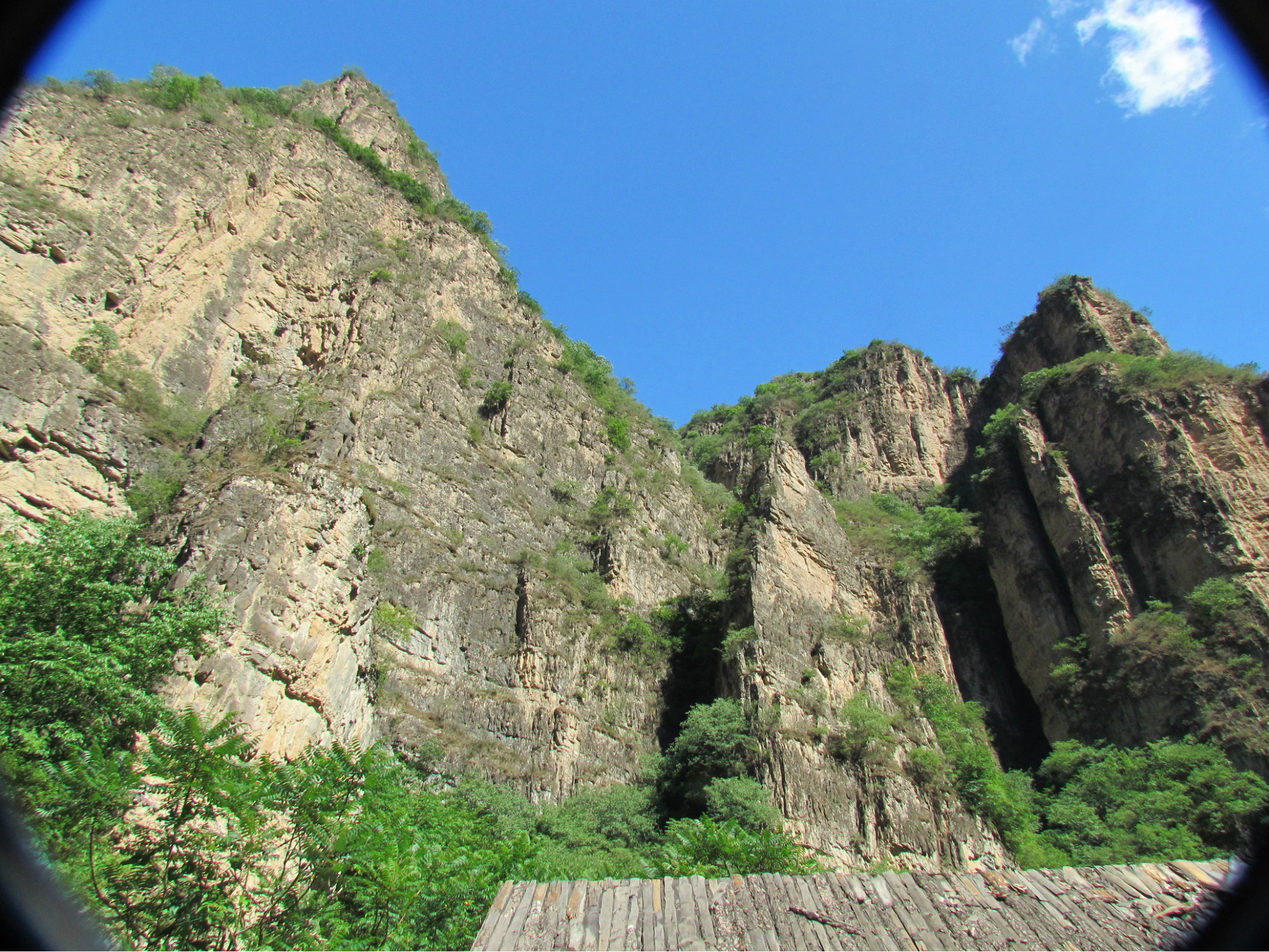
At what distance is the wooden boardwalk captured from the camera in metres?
7.18

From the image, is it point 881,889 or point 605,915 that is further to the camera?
point 881,889

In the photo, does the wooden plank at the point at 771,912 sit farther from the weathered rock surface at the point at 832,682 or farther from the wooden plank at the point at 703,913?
the weathered rock surface at the point at 832,682

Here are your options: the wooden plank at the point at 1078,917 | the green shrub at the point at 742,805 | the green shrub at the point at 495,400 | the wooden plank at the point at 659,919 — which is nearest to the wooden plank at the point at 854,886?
the wooden plank at the point at 1078,917

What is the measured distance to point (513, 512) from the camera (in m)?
27.4

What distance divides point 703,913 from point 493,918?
2217mm

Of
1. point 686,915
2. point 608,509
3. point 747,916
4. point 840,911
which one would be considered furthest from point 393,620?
point 840,911

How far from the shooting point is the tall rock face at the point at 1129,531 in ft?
81.4

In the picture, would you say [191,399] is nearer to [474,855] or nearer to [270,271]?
[270,271]

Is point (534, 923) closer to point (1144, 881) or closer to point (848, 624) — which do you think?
point (1144, 881)

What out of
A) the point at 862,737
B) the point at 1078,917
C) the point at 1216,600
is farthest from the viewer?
the point at 1216,600

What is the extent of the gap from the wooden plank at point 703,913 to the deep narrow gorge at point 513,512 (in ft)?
20.3

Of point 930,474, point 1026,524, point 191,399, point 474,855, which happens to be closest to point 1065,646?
point 1026,524

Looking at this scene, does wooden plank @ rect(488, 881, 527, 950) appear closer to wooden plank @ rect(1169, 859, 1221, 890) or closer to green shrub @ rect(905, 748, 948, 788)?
wooden plank @ rect(1169, 859, 1221, 890)

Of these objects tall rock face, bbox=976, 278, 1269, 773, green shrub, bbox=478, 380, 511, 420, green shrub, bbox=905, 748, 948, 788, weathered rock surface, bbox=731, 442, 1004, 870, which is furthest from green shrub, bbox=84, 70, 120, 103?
tall rock face, bbox=976, 278, 1269, 773
